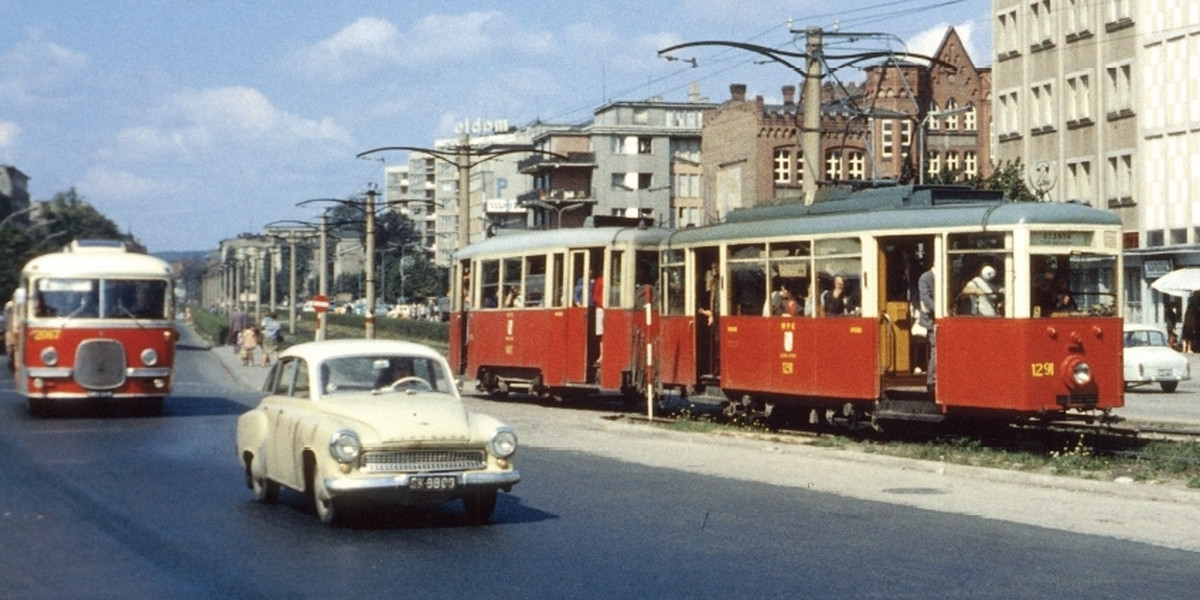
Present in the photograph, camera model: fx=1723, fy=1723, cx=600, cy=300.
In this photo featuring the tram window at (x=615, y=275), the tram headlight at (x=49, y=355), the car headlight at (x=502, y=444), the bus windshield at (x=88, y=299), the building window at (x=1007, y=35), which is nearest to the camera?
the car headlight at (x=502, y=444)

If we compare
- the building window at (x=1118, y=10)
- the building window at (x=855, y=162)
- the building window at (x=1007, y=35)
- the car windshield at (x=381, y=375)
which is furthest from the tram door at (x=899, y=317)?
the building window at (x=855, y=162)

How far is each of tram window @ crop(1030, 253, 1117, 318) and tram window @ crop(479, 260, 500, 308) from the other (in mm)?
15834

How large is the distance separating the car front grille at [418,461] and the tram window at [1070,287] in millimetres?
8928

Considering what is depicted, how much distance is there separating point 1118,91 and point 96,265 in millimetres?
43377

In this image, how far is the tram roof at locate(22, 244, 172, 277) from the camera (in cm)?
2836

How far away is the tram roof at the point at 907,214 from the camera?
2045 centimetres

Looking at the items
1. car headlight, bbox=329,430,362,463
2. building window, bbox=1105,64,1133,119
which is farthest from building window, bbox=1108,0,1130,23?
car headlight, bbox=329,430,362,463

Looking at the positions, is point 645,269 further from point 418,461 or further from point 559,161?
point 559,161

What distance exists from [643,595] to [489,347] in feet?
81.5

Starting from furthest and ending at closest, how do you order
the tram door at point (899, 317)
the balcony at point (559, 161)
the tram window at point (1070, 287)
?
the balcony at point (559, 161), the tram door at point (899, 317), the tram window at point (1070, 287)

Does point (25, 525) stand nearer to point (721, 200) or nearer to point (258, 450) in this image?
point (258, 450)

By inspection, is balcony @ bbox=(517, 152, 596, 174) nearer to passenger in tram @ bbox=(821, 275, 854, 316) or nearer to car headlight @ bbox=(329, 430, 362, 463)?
passenger in tram @ bbox=(821, 275, 854, 316)

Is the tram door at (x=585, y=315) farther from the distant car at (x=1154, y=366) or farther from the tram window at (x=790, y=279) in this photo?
the distant car at (x=1154, y=366)

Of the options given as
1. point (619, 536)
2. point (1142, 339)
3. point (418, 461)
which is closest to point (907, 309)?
point (619, 536)
